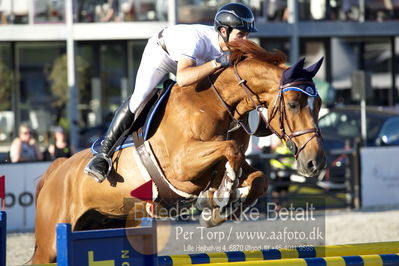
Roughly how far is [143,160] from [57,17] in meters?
11.5

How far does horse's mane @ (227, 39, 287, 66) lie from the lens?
18.1 ft

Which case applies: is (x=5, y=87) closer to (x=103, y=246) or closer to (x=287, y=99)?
(x=287, y=99)

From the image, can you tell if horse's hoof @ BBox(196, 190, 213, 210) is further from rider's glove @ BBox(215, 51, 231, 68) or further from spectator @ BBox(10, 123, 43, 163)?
spectator @ BBox(10, 123, 43, 163)

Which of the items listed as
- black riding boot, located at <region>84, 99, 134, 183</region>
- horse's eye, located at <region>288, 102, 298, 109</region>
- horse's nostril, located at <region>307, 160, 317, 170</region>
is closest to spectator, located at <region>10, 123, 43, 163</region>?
black riding boot, located at <region>84, 99, 134, 183</region>

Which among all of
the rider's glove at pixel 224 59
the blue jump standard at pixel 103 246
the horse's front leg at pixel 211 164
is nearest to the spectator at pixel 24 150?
the horse's front leg at pixel 211 164

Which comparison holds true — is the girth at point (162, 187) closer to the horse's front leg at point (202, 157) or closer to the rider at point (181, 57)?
the horse's front leg at point (202, 157)

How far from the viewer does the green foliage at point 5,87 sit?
17.8m

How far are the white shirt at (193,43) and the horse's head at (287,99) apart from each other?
195 millimetres

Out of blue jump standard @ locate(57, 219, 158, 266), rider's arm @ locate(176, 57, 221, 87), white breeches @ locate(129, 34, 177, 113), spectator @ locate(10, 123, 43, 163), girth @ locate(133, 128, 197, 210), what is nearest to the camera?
blue jump standard @ locate(57, 219, 158, 266)

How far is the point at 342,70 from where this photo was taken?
72.9ft

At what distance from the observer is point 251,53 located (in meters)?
5.55

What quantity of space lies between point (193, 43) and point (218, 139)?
68 centimetres

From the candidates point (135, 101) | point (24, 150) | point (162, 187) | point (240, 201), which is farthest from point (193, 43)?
point (24, 150)

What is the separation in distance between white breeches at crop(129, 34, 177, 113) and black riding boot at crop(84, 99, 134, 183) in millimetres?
127
